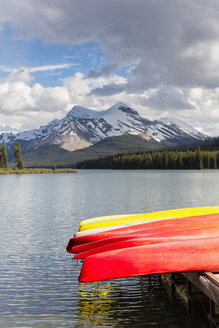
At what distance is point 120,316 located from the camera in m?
A: 10.6

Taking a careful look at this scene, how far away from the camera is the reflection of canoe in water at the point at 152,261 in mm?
10086

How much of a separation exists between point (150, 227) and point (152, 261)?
5.18m

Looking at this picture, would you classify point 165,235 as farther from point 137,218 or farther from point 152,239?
point 137,218

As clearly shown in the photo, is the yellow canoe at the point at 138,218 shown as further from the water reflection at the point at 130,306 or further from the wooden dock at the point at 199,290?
the wooden dock at the point at 199,290

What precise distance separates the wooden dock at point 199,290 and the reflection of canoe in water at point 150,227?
207 centimetres

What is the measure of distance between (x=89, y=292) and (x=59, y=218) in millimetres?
18619

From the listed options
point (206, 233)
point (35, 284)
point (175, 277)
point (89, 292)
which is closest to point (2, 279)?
point (35, 284)

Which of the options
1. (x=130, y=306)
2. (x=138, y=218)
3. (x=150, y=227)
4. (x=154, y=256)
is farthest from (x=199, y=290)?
(x=138, y=218)

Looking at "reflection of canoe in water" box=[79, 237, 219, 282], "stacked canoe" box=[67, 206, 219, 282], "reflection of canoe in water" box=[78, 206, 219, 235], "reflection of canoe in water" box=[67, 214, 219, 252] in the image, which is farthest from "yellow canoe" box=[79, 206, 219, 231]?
"reflection of canoe in water" box=[79, 237, 219, 282]

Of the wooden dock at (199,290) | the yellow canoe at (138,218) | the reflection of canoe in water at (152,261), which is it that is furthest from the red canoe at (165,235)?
the yellow canoe at (138,218)

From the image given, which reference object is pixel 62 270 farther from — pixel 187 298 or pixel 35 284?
pixel 187 298

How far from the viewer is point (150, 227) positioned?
15414 mm

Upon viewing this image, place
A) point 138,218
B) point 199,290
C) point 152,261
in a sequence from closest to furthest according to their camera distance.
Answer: point 152,261
point 199,290
point 138,218

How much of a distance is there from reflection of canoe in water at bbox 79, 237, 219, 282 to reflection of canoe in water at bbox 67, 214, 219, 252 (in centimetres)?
395
